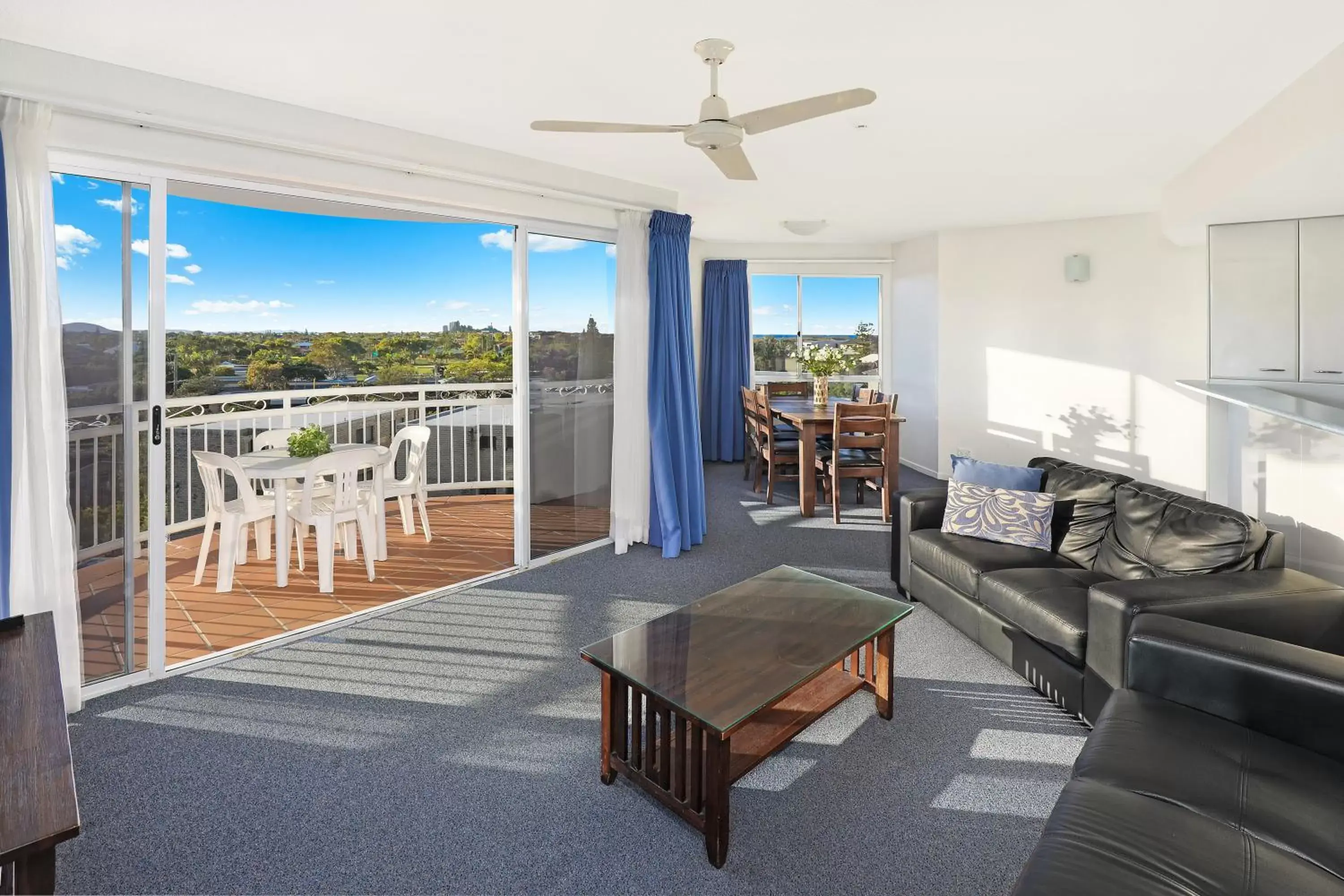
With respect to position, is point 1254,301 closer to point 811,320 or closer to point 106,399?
point 811,320

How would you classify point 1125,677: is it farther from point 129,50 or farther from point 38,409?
point 129,50

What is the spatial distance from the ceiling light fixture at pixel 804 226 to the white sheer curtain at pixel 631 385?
1987mm

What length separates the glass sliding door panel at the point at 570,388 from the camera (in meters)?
4.46

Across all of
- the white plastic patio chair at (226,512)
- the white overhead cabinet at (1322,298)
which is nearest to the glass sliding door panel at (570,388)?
the white plastic patio chair at (226,512)

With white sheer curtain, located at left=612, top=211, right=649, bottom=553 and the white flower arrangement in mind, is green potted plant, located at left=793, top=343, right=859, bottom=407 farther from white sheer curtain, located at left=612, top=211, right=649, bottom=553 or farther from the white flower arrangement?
white sheer curtain, located at left=612, top=211, right=649, bottom=553

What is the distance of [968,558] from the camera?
331 centimetres

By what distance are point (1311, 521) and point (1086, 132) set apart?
6.92 ft

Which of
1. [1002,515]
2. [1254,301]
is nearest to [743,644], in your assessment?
[1002,515]

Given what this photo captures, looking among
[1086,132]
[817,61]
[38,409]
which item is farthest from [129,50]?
[1086,132]

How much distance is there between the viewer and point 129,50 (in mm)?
2592

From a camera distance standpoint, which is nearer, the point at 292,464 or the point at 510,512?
the point at 292,464

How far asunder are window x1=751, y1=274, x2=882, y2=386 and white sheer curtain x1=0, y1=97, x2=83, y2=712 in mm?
6725

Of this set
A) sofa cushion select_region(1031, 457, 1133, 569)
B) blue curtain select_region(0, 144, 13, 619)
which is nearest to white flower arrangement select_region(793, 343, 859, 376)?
sofa cushion select_region(1031, 457, 1133, 569)

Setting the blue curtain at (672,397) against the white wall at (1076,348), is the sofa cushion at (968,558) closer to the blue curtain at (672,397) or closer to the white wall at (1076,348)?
the blue curtain at (672,397)
